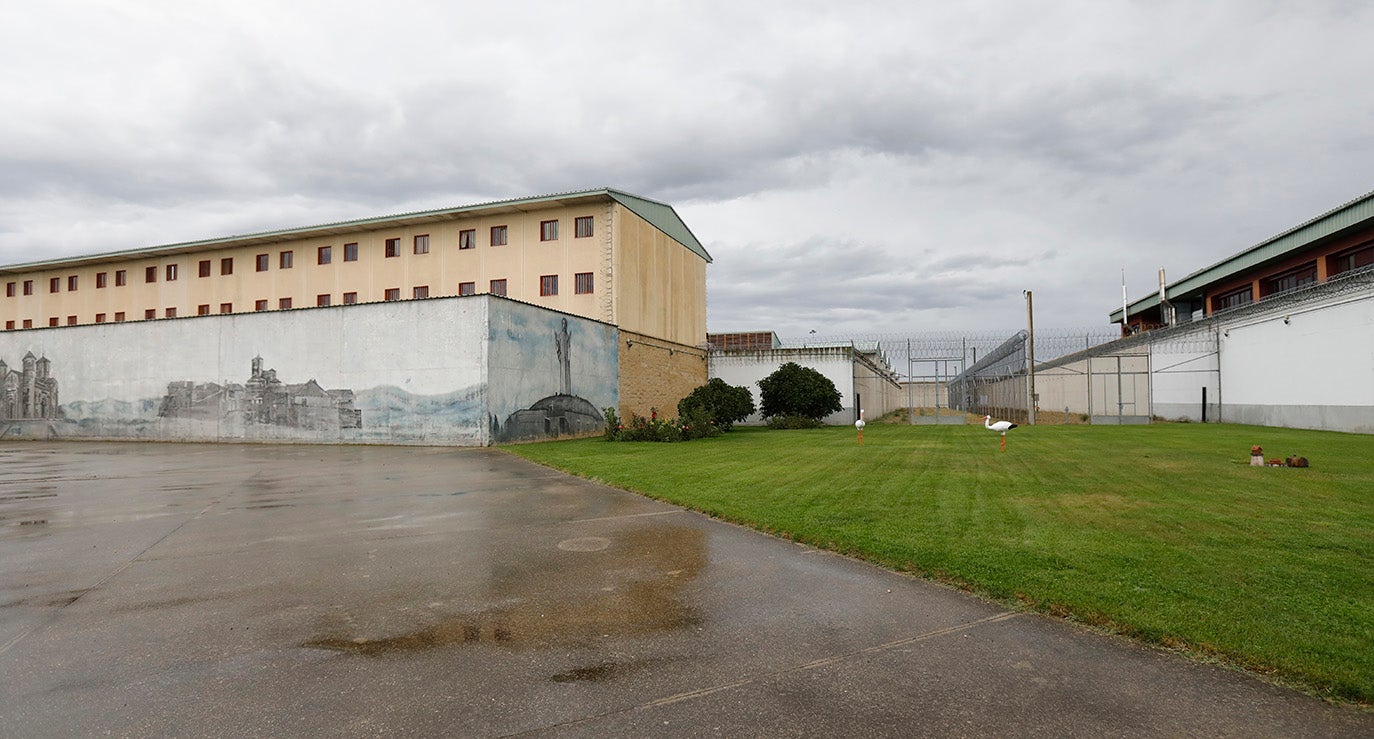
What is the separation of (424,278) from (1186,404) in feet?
127

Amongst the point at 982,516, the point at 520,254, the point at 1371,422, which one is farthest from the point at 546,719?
the point at 520,254

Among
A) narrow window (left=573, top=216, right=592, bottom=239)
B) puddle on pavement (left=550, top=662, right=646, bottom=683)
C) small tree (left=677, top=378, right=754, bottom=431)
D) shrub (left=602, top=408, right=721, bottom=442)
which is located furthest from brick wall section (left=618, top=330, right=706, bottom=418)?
puddle on pavement (left=550, top=662, right=646, bottom=683)

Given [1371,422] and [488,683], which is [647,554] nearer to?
[488,683]

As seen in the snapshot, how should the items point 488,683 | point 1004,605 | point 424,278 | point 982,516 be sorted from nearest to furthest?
point 488,683, point 1004,605, point 982,516, point 424,278

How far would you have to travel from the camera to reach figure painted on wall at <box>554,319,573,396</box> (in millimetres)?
26500

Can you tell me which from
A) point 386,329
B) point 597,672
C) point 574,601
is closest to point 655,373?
point 386,329

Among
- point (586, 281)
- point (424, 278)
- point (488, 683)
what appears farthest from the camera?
point (424, 278)

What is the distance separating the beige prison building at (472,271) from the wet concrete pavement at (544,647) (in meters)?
23.0

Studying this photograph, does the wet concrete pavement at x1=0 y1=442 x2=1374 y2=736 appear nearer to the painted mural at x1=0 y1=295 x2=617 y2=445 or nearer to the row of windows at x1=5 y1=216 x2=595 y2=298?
the painted mural at x1=0 y1=295 x2=617 y2=445

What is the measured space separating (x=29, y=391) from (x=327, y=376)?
1832cm

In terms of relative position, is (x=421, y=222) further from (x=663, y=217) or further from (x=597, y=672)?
(x=597, y=672)

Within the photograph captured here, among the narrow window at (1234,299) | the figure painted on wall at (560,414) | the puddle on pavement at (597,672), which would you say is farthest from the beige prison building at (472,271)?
the narrow window at (1234,299)

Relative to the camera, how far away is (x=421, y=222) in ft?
113

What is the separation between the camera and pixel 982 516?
8195mm
